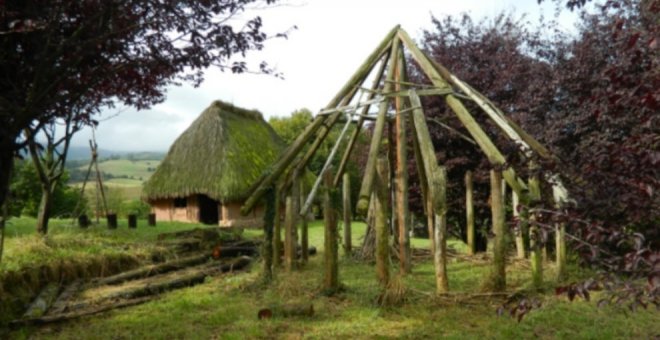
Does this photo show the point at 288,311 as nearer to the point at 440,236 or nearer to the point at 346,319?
the point at 346,319

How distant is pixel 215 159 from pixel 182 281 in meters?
12.5

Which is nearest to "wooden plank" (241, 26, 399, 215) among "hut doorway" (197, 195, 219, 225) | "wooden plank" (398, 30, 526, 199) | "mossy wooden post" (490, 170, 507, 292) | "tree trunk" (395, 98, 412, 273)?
"wooden plank" (398, 30, 526, 199)

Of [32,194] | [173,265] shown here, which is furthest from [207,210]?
[173,265]

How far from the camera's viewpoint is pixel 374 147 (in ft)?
23.4

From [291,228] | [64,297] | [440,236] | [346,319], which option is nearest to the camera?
[346,319]

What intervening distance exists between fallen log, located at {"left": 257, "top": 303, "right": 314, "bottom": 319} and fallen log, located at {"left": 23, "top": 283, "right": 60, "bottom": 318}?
2.63 m

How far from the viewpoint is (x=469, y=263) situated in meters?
9.41

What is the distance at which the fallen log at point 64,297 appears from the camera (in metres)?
6.08

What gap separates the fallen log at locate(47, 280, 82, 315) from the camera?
19.9ft

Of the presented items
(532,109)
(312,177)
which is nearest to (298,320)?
(532,109)

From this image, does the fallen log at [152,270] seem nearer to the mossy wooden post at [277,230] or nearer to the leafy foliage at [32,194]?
the mossy wooden post at [277,230]

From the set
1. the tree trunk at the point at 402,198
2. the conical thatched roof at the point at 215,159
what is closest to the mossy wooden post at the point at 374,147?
the tree trunk at the point at 402,198

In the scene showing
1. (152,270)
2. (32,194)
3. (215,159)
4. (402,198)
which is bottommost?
(152,270)

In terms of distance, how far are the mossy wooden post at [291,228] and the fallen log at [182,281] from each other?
1.21m
